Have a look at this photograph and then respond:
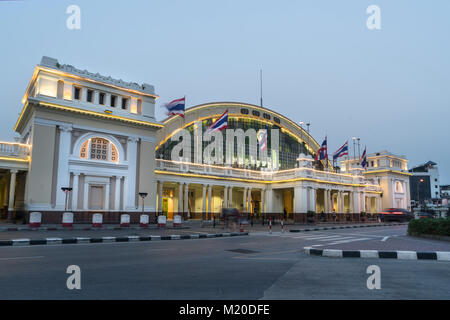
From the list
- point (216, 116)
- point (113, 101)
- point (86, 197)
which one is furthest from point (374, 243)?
point (216, 116)

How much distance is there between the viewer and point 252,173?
1834 inches

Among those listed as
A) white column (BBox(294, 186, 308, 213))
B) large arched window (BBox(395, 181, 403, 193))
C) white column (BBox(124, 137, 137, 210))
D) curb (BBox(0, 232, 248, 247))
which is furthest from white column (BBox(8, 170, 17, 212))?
large arched window (BBox(395, 181, 403, 193))

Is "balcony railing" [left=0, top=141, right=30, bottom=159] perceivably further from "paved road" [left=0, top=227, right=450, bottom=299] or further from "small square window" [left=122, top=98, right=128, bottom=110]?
"paved road" [left=0, top=227, right=450, bottom=299]

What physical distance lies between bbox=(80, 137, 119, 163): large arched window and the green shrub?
24.1 meters

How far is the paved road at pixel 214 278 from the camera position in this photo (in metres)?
5.90

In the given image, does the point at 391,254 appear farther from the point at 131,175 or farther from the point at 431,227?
the point at 131,175

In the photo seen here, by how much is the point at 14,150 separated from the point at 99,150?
6.59m

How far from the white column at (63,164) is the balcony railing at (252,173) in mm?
10429

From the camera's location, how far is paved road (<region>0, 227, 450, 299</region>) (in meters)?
5.90

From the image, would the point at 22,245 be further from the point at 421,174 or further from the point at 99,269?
the point at 421,174

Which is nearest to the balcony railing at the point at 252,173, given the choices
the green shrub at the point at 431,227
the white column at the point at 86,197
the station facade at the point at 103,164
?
the station facade at the point at 103,164

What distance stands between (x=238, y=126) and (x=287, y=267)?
49433 mm
